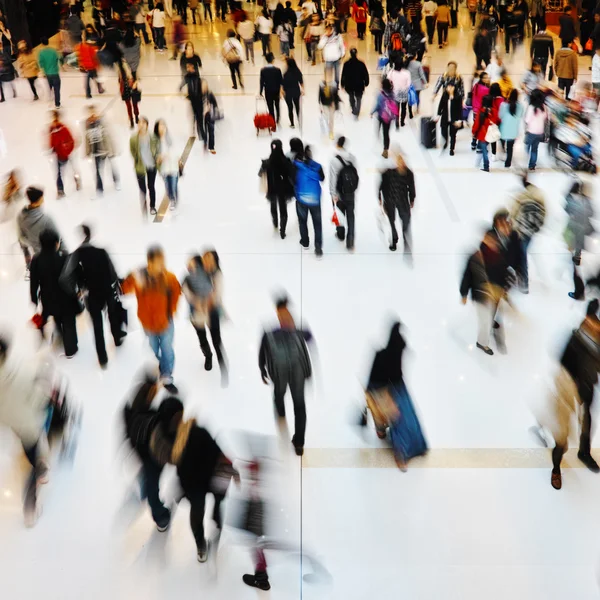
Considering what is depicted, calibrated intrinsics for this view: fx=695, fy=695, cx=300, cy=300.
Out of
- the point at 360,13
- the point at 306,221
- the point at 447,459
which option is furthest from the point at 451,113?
the point at 360,13

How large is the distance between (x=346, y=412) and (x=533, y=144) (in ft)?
22.0

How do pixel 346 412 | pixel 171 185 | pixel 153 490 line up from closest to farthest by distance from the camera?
pixel 153 490, pixel 346 412, pixel 171 185

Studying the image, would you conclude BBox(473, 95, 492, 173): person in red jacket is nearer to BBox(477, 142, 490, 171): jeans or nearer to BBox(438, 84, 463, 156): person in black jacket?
BBox(477, 142, 490, 171): jeans

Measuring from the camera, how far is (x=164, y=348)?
6.43 meters

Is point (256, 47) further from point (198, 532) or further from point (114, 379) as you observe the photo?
point (198, 532)

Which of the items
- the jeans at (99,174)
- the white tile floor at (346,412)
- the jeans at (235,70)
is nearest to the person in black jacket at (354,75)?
the white tile floor at (346,412)

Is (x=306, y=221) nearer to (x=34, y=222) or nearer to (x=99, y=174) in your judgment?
(x=34, y=222)

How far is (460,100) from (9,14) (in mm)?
13613

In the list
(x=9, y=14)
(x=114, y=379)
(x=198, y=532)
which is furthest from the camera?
(x=9, y=14)

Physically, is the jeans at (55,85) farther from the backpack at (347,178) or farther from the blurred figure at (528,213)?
the blurred figure at (528,213)

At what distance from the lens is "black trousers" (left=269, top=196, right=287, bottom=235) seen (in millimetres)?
9094

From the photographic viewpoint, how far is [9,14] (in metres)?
19.0

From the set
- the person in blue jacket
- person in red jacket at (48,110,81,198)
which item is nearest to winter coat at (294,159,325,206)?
the person in blue jacket

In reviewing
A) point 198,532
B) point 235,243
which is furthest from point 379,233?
point 198,532
